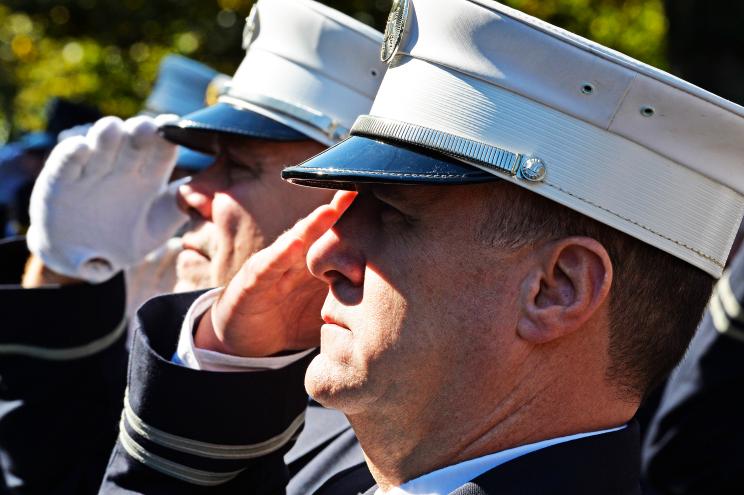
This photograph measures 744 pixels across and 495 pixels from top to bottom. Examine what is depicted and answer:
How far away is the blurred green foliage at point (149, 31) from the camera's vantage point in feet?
41.0

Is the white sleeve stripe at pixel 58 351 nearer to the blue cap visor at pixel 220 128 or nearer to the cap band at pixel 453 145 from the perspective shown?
the blue cap visor at pixel 220 128

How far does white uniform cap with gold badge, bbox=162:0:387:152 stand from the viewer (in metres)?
3.14

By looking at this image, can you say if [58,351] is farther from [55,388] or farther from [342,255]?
[342,255]

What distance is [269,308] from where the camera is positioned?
2.63m

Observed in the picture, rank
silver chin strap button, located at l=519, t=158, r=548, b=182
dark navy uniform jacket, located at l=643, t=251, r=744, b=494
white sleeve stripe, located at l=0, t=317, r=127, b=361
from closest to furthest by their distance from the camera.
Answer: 1. silver chin strap button, located at l=519, t=158, r=548, b=182
2. white sleeve stripe, located at l=0, t=317, r=127, b=361
3. dark navy uniform jacket, located at l=643, t=251, r=744, b=494

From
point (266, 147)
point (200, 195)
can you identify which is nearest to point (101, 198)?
point (200, 195)

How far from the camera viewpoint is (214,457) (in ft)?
8.38

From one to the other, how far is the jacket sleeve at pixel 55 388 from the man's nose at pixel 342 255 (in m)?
1.54

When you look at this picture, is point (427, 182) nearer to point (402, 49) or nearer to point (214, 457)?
point (402, 49)

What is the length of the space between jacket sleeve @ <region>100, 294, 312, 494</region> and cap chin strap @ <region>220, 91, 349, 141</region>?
0.82 metres

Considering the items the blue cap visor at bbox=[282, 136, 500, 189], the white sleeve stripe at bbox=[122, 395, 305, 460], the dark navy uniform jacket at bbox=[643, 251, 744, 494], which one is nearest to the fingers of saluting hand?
the blue cap visor at bbox=[282, 136, 500, 189]

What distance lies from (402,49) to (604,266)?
582mm

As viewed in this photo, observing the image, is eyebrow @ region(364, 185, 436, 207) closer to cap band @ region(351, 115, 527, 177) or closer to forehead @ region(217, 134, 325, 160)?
cap band @ region(351, 115, 527, 177)

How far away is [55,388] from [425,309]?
1825mm
